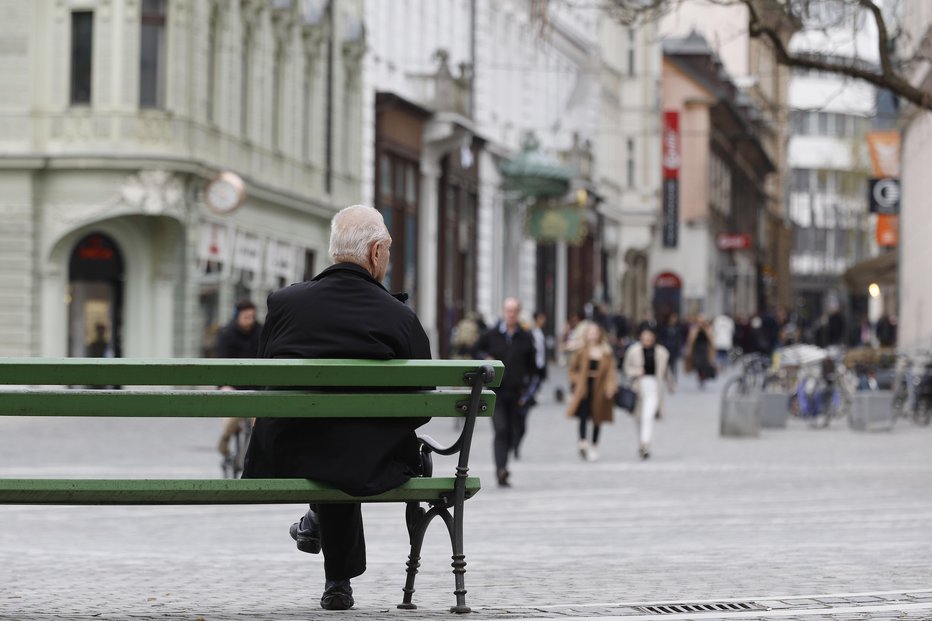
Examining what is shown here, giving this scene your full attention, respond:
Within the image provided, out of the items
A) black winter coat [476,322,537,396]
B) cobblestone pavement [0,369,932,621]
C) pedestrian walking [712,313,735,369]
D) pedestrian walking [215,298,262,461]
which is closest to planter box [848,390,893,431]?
cobblestone pavement [0,369,932,621]

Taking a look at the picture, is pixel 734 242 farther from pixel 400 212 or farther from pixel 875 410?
pixel 875 410

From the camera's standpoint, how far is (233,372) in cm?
747

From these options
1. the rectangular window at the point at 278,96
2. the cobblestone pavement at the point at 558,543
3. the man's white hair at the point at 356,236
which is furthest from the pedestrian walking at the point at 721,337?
the man's white hair at the point at 356,236

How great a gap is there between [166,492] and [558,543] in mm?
6324

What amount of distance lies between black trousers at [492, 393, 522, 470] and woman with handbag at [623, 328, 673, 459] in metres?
4.24

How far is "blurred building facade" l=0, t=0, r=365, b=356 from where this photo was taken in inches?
1398

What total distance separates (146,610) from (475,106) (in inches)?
1952

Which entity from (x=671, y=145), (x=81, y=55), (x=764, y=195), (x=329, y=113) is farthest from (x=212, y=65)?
(x=764, y=195)

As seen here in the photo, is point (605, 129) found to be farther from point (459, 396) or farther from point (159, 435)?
point (459, 396)

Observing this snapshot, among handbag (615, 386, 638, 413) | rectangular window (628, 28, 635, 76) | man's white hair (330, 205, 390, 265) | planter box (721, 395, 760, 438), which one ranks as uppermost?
rectangular window (628, 28, 635, 76)

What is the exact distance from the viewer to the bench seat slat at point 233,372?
7.31m

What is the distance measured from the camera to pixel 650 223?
274 ft

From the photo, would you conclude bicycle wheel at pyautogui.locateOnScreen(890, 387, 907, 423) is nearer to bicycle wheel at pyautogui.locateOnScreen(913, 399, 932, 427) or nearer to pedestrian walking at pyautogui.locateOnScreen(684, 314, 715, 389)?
bicycle wheel at pyautogui.locateOnScreen(913, 399, 932, 427)

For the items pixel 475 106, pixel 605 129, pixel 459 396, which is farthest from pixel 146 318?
pixel 605 129
